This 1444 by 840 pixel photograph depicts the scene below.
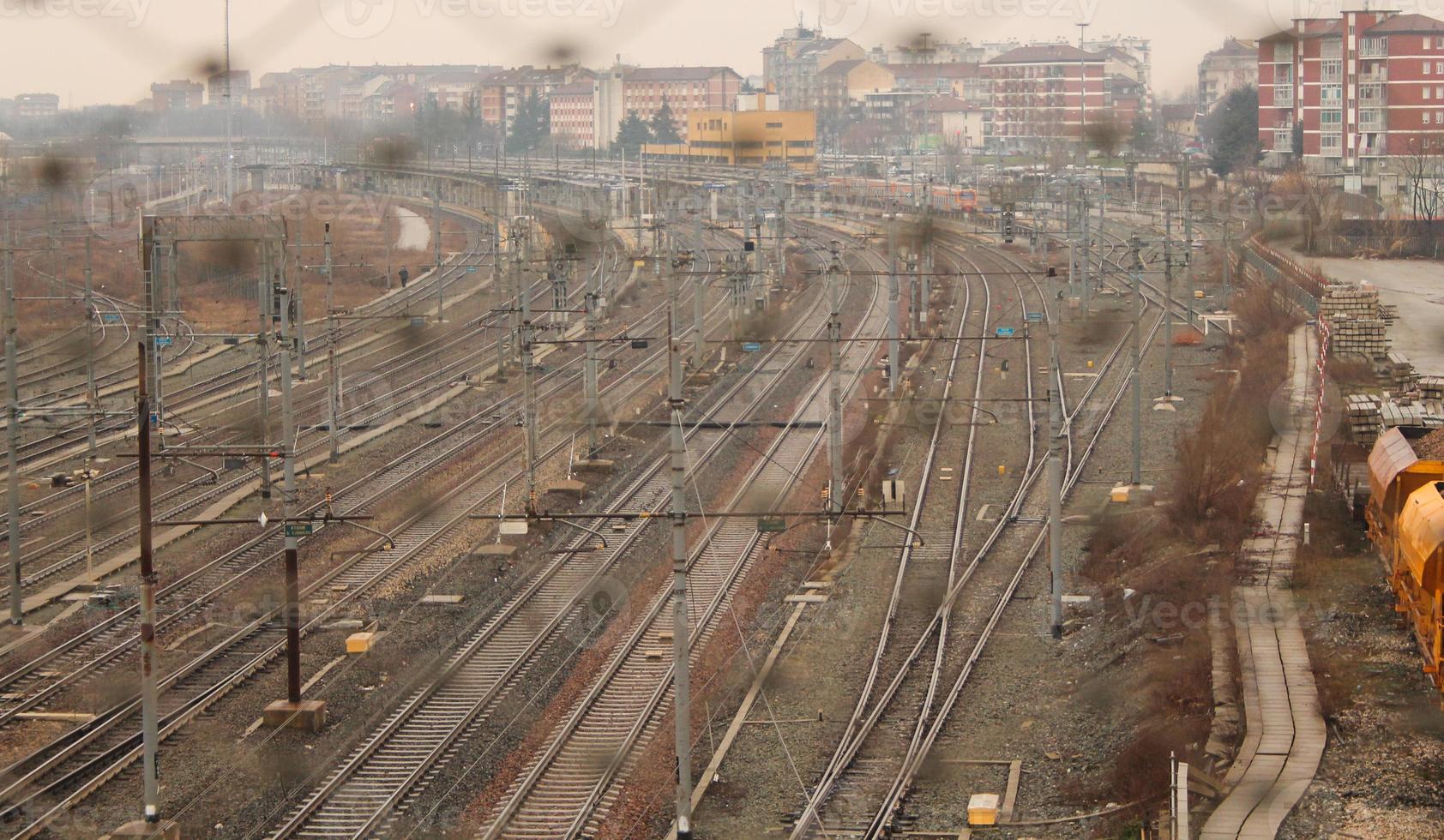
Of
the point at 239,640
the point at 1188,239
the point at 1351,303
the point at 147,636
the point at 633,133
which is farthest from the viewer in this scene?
the point at 633,133

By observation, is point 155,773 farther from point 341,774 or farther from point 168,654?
point 168,654

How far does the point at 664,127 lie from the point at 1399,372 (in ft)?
158

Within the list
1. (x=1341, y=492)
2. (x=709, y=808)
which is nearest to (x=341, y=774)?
Result: (x=709, y=808)

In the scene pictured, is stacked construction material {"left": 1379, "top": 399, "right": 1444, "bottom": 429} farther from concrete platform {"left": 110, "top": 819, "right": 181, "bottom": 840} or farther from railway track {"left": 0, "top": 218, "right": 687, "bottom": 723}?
concrete platform {"left": 110, "top": 819, "right": 181, "bottom": 840}

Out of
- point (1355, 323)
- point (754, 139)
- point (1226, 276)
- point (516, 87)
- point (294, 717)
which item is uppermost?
point (516, 87)

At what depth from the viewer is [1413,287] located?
30.4m

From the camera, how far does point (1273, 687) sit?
10578 millimetres

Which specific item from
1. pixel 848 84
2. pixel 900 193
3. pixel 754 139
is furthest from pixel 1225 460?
pixel 848 84

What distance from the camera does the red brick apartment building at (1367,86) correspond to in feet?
146

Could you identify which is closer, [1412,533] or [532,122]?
[1412,533]

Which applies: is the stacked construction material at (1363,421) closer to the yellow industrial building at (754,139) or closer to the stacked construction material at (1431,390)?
the stacked construction material at (1431,390)

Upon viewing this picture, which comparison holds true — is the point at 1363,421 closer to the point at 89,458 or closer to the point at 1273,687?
the point at 1273,687

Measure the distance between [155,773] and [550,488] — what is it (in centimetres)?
814

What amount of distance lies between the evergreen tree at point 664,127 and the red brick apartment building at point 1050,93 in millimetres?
Result: 13098
